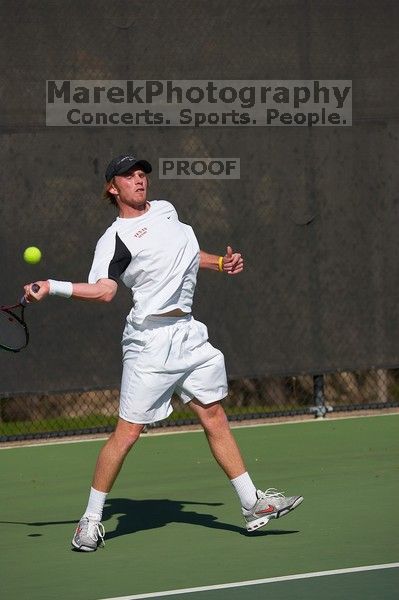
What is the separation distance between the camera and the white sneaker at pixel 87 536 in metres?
6.36

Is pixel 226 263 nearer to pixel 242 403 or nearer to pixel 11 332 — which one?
pixel 11 332

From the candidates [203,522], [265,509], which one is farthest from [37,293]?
[203,522]

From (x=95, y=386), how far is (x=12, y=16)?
2385mm

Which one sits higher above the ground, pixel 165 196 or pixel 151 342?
pixel 165 196

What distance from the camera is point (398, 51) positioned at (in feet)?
35.6

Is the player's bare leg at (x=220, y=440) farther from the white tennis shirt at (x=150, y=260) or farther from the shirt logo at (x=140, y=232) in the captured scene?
the shirt logo at (x=140, y=232)

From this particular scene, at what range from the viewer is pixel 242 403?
36.6 ft

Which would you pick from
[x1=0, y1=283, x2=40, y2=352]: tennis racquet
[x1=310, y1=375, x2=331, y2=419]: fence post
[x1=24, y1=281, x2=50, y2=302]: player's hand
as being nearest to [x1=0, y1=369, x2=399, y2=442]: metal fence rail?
[x1=310, y1=375, x2=331, y2=419]: fence post

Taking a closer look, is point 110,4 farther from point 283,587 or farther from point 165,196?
point 283,587

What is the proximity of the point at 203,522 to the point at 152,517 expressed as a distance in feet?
1.04

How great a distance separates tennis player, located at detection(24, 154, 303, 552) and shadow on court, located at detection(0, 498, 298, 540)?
9.6 inches

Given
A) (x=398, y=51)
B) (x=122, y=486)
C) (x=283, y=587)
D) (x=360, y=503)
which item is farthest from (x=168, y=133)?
(x=283, y=587)

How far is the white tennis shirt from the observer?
6531 millimetres

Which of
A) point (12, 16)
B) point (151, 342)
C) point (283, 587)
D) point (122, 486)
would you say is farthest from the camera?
point (12, 16)
